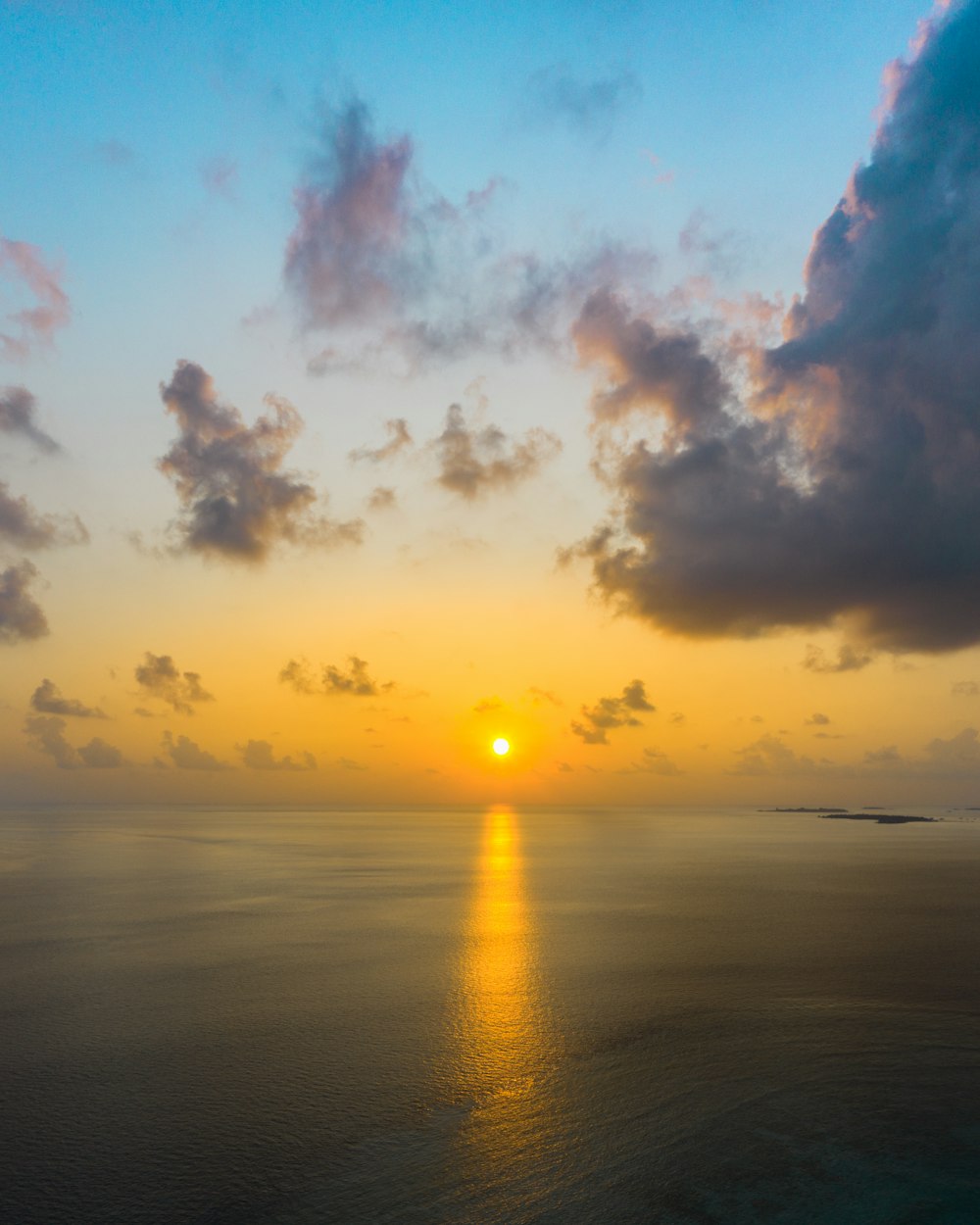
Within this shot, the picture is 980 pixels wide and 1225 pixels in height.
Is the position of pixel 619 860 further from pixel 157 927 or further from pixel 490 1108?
pixel 490 1108

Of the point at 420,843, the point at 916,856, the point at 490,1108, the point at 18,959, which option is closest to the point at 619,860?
the point at 916,856

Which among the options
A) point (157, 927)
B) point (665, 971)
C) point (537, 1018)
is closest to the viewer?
point (537, 1018)

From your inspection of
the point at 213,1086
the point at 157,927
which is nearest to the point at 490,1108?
the point at 213,1086

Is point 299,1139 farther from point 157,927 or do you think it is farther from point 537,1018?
point 157,927

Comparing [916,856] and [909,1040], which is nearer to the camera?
[909,1040]

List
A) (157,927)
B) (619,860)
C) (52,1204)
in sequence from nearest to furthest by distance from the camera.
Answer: (52,1204) < (157,927) < (619,860)

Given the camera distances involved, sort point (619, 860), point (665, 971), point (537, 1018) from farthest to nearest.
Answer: point (619, 860) < point (665, 971) < point (537, 1018)
